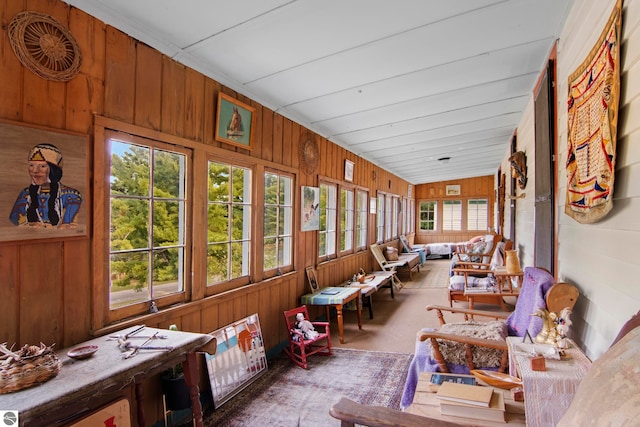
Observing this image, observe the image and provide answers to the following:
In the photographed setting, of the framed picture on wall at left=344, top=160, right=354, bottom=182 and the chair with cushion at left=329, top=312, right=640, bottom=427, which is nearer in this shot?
the chair with cushion at left=329, top=312, right=640, bottom=427

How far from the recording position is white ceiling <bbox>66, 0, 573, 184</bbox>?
194 centimetres

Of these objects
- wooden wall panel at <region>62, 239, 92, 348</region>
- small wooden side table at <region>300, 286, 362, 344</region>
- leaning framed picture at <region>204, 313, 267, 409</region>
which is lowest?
leaning framed picture at <region>204, 313, 267, 409</region>

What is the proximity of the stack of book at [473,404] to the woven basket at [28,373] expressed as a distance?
63.6 inches

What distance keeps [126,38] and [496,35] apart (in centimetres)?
238

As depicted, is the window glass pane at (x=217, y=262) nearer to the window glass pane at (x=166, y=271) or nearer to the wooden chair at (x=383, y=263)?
the window glass pane at (x=166, y=271)

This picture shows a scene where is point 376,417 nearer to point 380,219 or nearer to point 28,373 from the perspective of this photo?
point 28,373

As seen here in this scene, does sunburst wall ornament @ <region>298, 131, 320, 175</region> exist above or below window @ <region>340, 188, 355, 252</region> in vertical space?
above

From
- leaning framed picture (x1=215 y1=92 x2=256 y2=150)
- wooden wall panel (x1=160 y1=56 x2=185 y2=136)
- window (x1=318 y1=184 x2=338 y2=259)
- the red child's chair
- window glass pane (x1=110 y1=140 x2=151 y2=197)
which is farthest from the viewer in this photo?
window (x1=318 y1=184 x2=338 y2=259)

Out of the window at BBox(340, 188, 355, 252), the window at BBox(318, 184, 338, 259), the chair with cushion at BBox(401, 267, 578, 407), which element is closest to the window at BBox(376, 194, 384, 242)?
the window at BBox(340, 188, 355, 252)

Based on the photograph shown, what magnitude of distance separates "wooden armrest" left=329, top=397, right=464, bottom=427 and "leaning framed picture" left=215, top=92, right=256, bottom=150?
215 centimetres

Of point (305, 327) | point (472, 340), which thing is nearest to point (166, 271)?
point (305, 327)

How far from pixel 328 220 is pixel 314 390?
2.60 m

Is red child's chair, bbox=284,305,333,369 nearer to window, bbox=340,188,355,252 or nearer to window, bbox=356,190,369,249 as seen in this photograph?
window, bbox=340,188,355,252

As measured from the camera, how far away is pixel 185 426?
7.64ft
